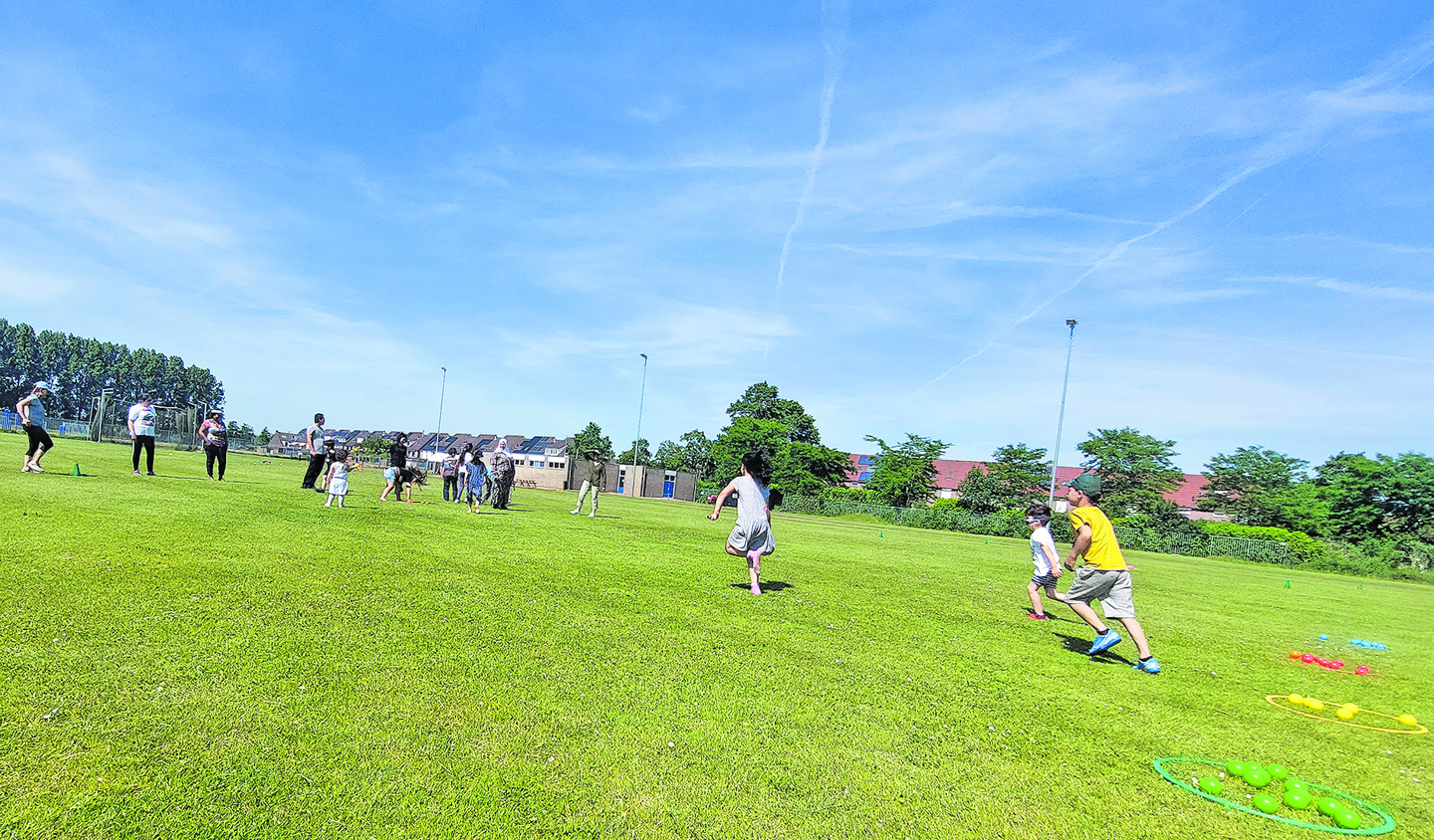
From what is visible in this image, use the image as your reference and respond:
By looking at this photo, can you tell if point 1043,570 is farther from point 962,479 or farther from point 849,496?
point 962,479

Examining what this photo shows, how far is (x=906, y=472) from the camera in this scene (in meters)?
65.8

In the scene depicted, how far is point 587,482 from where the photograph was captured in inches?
903

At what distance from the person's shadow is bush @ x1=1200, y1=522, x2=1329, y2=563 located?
49.6 metres

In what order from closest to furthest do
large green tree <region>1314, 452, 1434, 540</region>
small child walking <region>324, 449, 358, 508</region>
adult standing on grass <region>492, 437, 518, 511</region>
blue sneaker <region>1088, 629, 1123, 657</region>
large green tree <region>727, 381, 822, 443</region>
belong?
blue sneaker <region>1088, 629, 1123, 657</region> → small child walking <region>324, 449, 358, 508</region> → adult standing on grass <region>492, 437, 518, 511</region> → large green tree <region>1314, 452, 1434, 540</region> → large green tree <region>727, 381, 822, 443</region>

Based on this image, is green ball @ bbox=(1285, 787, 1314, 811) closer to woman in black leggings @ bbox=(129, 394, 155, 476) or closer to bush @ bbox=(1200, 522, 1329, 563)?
woman in black leggings @ bbox=(129, 394, 155, 476)

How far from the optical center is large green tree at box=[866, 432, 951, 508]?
6588 centimetres

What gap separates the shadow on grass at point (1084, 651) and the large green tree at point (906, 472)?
187 feet

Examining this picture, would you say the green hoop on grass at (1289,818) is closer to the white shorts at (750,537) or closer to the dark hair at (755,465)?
the white shorts at (750,537)

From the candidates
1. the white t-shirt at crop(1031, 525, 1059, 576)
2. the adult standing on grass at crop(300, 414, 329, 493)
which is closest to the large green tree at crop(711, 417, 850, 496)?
the adult standing on grass at crop(300, 414, 329, 493)

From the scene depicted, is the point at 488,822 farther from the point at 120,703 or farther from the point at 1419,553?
the point at 1419,553

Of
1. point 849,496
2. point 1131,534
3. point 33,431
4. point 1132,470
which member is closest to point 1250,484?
point 1132,470

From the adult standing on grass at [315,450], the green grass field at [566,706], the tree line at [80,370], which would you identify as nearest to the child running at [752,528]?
the green grass field at [566,706]

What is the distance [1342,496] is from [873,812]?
7283 cm

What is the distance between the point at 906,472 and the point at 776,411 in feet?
77.2
